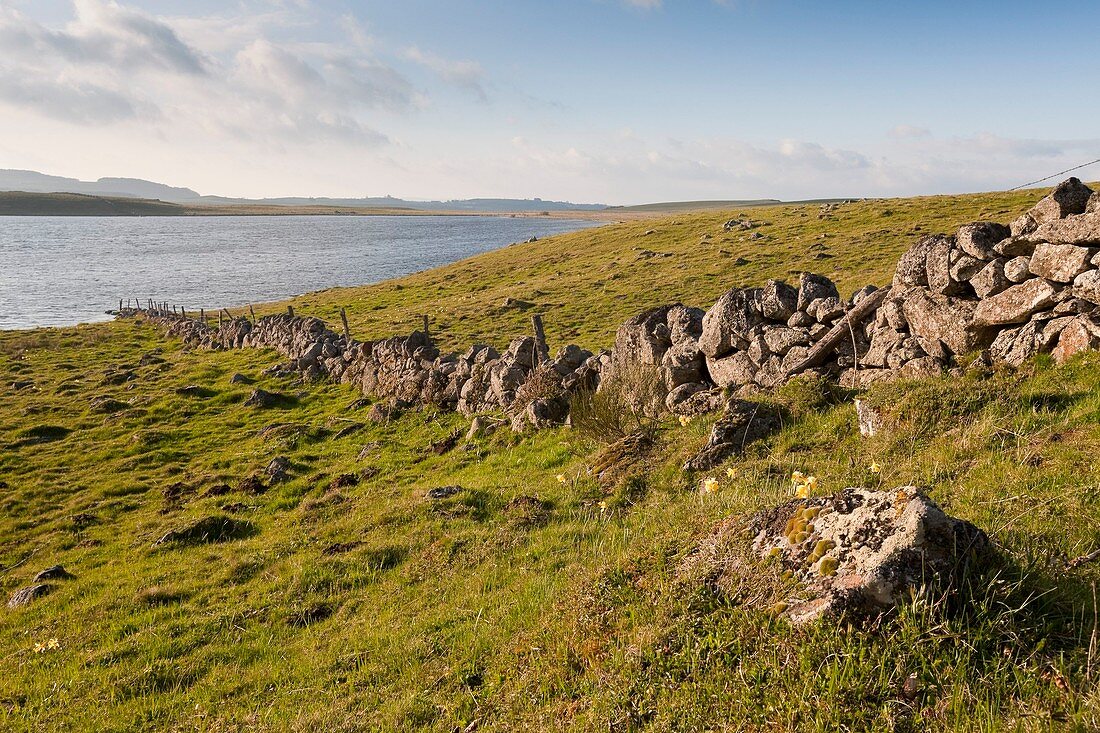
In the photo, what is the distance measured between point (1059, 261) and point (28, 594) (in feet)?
68.9

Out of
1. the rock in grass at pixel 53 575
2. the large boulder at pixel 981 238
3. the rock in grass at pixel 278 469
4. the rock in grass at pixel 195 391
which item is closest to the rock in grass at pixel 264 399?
the rock in grass at pixel 195 391

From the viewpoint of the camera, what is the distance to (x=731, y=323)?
1512 cm

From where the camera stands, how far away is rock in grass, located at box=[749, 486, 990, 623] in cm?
439

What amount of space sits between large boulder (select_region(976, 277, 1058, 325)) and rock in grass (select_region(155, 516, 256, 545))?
16.7m

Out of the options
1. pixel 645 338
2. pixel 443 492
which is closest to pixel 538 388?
pixel 645 338

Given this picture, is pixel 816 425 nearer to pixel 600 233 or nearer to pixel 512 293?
pixel 512 293

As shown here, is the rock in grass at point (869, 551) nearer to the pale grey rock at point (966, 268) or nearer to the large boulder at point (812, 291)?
the pale grey rock at point (966, 268)

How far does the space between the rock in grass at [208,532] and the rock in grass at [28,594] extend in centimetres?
223

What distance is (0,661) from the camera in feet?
32.9

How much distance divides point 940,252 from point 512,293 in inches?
1722

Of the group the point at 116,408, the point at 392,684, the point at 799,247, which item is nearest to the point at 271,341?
the point at 116,408

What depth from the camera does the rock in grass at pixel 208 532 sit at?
48.0ft

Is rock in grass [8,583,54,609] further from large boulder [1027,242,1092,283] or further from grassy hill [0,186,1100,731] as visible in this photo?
large boulder [1027,242,1092,283]

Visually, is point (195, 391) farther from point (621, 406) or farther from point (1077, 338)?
point (1077, 338)
